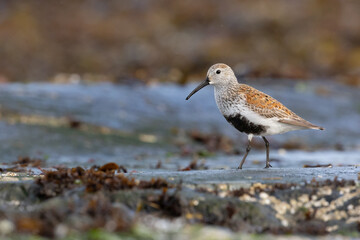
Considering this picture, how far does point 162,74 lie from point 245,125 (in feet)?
45.2

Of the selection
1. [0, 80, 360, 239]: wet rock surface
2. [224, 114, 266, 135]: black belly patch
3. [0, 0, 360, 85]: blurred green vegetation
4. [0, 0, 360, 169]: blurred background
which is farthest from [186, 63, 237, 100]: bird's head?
[0, 0, 360, 85]: blurred green vegetation

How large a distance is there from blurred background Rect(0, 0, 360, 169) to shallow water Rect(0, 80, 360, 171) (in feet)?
0.10

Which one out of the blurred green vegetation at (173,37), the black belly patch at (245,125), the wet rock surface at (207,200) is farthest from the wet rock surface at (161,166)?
the blurred green vegetation at (173,37)

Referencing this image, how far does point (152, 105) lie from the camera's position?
1330 cm

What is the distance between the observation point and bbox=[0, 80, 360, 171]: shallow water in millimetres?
9820

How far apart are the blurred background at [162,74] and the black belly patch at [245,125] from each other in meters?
2.28

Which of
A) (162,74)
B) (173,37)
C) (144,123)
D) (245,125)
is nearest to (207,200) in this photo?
(245,125)

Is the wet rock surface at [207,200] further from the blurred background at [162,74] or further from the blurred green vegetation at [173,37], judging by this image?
the blurred green vegetation at [173,37]

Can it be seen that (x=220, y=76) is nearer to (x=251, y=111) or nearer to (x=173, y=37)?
(x=251, y=111)

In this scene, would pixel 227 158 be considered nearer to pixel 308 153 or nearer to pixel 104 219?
pixel 308 153

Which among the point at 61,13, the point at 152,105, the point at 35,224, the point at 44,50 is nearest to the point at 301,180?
the point at 35,224

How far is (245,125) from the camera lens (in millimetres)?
6676

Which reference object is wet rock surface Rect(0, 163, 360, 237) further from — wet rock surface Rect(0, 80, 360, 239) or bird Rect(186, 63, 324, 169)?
bird Rect(186, 63, 324, 169)

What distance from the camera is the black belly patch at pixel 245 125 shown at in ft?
21.8
